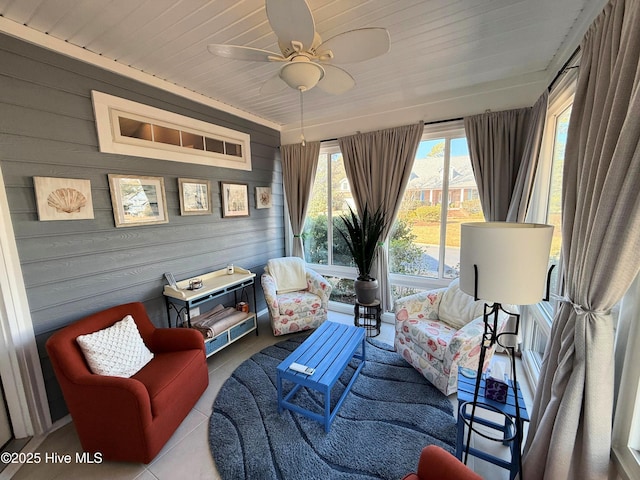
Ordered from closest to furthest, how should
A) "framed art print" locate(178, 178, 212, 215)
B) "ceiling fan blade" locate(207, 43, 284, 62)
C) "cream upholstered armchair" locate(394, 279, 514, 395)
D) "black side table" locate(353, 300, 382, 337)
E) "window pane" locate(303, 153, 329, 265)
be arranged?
1. "ceiling fan blade" locate(207, 43, 284, 62)
2. "cream upholstered armchair" locate(394, 279, 514, 395)
3. "framed art print" locate(178, 178, 212, 215)
4. "black side table" locate(353, 300, 382, 337)
5. "window pane" locate(303, 153, 329, 265)

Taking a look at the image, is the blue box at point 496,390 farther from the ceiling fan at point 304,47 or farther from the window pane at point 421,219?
the ceiling fan at point 304,47

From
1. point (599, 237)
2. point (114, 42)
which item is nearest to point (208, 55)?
point (114, 42)

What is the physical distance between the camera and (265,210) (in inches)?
147

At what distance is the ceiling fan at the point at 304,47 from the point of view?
1.14 m

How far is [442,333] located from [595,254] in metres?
1.43

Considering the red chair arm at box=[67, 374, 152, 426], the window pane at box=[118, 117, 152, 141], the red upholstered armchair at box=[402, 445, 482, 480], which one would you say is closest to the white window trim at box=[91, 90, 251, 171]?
the window pane at box=[118, 117, 152, 141]

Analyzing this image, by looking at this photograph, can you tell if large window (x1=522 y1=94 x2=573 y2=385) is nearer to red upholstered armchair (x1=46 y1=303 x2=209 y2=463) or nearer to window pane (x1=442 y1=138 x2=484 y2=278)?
window pane (x1=442 y1=138 x2=484 y2=278)

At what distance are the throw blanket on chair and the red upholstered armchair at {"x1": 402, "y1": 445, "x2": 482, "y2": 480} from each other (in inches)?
96.9

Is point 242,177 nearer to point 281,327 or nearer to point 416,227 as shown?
point 281,327

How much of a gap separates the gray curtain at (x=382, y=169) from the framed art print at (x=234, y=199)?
4.58 feet

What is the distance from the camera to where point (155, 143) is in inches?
95.0

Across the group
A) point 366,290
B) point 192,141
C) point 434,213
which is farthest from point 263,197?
point 434,213

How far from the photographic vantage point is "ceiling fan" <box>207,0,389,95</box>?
1.14 meters

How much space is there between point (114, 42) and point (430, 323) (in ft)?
11.2
